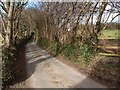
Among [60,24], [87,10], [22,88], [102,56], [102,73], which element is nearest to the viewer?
[22,88]

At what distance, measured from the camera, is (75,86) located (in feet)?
41.9

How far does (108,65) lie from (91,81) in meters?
2.61

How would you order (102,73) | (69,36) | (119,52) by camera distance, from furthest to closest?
(69,36), (119,52), (102,73)

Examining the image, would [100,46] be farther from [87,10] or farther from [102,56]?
[87,10]

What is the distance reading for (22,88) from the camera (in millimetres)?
12500

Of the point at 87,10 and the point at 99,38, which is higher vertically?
the point at 87,10

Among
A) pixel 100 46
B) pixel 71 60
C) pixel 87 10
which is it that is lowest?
pixel 71 60

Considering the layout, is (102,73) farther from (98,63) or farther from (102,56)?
(102,56)

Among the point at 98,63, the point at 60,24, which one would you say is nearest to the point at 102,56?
the point at 98,63

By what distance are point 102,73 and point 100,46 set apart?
5.46 metres

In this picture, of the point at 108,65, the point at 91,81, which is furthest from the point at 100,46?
the point at 91,81

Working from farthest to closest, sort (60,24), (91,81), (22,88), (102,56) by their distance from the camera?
(60,24) → (102,56) → (91,81) → (22,88)

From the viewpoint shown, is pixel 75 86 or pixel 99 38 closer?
pixel 75 86

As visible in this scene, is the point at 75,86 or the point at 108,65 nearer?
the point at 75,86
